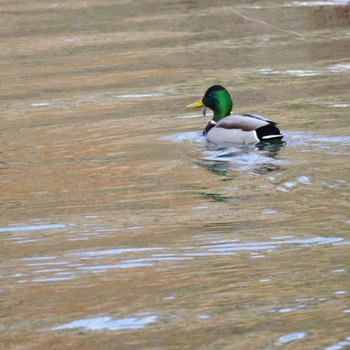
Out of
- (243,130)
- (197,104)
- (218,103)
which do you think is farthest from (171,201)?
(197,104)

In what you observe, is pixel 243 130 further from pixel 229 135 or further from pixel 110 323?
pixel 110 323

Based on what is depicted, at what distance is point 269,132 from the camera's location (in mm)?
11477

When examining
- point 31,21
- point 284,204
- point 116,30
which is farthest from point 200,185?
point 31,21

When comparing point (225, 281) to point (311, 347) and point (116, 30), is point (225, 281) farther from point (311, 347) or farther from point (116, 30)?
point (116, 30)

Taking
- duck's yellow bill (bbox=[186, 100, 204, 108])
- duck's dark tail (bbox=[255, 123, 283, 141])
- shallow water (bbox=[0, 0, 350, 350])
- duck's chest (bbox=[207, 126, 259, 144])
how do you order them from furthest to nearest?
duck's yellow bill (bbox=[186, 100, 204, 108])
duck's chest (bbox=[207, 126, 259, 144])
duck's dark tail (bbox=[255, 123, 283, 141])
shallow water (bbox=[0, 0, 350, 350])

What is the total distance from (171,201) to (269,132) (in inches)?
98.4

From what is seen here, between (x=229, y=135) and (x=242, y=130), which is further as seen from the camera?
(x=229, y=135)

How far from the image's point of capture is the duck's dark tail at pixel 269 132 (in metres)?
11.5

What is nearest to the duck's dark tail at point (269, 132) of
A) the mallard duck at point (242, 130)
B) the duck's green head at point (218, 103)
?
the mallard duck at point (242, 130)

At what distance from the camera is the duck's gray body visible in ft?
37.8

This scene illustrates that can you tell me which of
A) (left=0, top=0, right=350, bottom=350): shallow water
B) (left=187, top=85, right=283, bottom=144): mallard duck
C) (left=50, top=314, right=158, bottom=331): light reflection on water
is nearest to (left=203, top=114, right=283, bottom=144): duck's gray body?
(left=187, top=85, right=283, bottom=144): mallard duck

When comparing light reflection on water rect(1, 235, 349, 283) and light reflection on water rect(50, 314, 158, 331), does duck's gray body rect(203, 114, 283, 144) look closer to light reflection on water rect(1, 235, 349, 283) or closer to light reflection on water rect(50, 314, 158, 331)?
light reflection on water rect(1, 235, 349, 283)

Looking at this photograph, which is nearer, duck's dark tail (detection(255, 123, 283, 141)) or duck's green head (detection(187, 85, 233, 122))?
duck's dark tail (detection(255, 123, 283, 141))

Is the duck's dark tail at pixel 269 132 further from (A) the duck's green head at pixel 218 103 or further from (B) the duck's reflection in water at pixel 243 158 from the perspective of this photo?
(A) the duck's green head at pixel 218 103
